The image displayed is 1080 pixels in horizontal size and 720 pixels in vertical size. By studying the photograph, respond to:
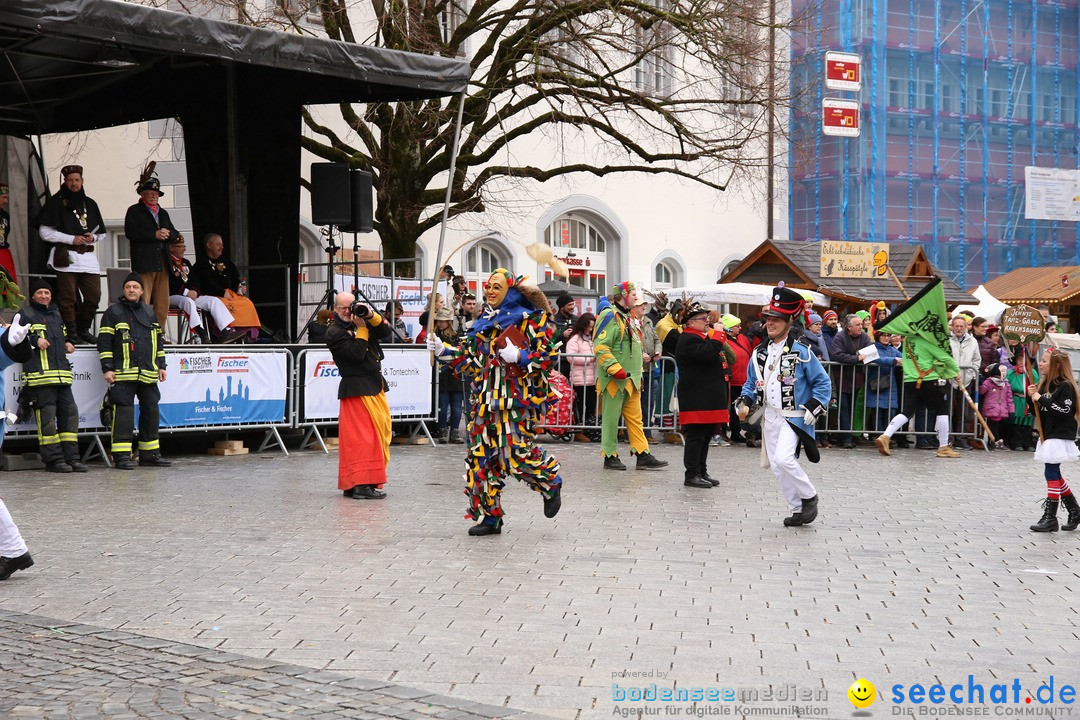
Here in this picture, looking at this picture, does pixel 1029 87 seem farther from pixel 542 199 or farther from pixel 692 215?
pixel 542 199

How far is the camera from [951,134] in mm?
41594

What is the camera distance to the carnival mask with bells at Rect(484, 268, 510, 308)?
9.55m

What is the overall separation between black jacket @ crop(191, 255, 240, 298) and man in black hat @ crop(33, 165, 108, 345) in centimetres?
140

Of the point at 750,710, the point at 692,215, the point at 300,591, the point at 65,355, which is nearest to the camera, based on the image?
the point at 750,710

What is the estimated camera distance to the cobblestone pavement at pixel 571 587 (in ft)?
19.4

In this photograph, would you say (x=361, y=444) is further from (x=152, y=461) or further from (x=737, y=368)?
(x=737, y=368)

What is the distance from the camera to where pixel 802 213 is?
41.3 m

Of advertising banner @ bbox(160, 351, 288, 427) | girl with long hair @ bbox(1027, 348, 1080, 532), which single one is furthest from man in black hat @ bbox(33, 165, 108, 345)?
girl with long hair @ bbox(1027, 348, 1080, 532)

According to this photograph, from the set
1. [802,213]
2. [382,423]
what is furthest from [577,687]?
[802,213]

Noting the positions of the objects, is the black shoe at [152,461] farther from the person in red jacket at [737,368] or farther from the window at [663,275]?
the window at [663,275]

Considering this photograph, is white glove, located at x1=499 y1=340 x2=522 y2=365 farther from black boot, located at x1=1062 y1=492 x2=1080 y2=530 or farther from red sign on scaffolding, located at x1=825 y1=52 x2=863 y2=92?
red sign on scaffolding, located at x1=825 y1=52 x2=863 y2=92

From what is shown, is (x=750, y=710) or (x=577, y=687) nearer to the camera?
(x=750, y=710)

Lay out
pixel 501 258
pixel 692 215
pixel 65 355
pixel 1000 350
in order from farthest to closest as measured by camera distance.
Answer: pixel 692 215 < pixel 501 258 < pixel 1000 350 < pixel 65 355

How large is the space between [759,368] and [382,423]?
3244mm
